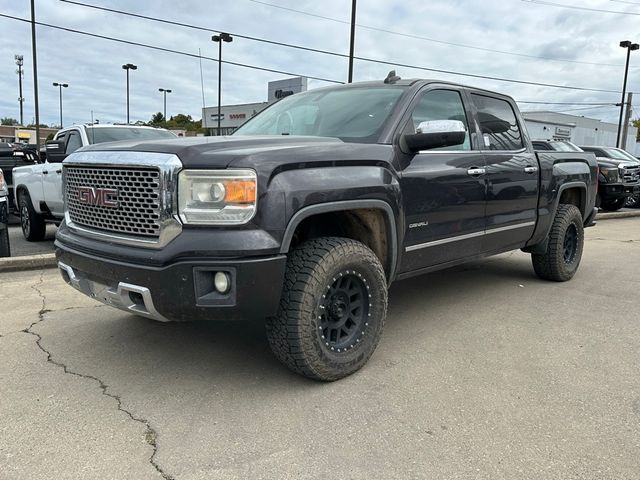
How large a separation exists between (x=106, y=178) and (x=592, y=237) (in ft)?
30.4

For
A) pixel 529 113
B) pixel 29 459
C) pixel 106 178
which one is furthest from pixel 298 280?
pixel 529 113

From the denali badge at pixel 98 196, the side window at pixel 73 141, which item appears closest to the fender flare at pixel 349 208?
the denali badge at pixel 98 196

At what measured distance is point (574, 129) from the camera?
177 feet

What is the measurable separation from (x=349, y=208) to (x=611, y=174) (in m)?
13.9

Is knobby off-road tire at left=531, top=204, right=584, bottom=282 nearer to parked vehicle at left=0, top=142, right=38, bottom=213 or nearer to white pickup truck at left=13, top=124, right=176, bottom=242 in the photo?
white pickup truck at left=13, top=124, right=176, bottom=242

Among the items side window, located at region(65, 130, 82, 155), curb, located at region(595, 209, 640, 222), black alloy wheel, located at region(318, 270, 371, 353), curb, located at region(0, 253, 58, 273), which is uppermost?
side window, located at region(65, 130, 82, 155)

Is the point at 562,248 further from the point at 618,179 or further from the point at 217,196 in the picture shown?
the point at 618,179

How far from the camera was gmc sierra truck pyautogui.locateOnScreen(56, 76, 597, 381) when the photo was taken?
2.71 metres

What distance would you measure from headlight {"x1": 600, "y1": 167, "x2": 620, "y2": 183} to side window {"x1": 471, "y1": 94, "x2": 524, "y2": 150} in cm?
1109

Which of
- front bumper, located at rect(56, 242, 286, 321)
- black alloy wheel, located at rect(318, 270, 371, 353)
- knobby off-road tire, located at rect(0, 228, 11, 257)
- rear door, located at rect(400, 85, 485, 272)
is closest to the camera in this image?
front bumper, located at rect(56, 242, 286, 321)

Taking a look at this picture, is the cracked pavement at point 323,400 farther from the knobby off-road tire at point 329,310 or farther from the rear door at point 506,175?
the rear door at point 506,175

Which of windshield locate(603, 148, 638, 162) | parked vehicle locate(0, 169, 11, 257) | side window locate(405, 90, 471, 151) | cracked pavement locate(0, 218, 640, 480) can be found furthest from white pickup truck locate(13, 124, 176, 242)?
windshield locate(603, 148, 638, 162)

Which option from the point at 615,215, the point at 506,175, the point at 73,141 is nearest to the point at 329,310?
the point at 506,175

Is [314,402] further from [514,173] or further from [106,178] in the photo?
[514,173]
